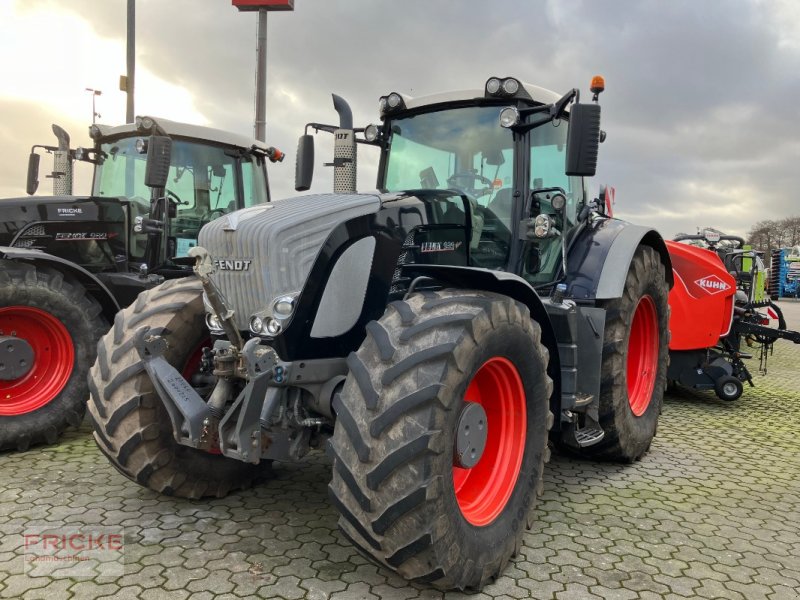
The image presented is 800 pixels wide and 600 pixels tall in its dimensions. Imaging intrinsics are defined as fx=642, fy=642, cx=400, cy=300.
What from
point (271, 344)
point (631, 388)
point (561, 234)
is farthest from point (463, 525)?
point (631, 388)

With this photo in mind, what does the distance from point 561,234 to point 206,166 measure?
4159 millimetres

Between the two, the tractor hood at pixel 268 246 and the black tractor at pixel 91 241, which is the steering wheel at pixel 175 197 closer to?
the black tractor at pixel 91 241

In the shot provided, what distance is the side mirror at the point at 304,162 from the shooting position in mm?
4633

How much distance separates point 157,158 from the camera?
5488 millimetres

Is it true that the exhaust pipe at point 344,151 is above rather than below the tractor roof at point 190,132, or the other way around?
below

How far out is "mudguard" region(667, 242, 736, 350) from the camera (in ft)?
22.2

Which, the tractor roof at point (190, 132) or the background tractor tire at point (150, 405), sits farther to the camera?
the tractor roof at point (190, 132)

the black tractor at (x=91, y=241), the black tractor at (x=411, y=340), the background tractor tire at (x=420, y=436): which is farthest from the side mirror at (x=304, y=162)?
the background tractor tire at (x=420, y=436)

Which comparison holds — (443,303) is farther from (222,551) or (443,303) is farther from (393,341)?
(222,551)

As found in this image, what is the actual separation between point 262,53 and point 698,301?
323 inches

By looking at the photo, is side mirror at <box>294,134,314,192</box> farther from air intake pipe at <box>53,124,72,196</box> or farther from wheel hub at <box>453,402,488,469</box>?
air intake pipe at <box>53,124,72,196</box>

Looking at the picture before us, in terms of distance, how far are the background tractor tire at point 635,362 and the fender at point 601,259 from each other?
16 centimetres

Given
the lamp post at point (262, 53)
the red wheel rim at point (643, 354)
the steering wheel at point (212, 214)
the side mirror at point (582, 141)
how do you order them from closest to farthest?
the side mirror at point (582, 141), the red wheel rim at point (643, 354), the steering wheel at point (212, 214), the lamp post at point (262, 53)

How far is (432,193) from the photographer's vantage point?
373cm
